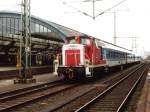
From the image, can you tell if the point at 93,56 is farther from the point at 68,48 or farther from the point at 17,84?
the point at 17,84

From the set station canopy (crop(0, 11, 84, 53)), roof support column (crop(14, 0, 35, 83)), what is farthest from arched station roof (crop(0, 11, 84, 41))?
roof support column (crop(14, 0, 35, 83))

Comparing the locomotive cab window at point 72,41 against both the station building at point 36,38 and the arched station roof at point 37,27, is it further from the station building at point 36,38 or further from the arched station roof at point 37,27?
the arched station roof at point 37,27

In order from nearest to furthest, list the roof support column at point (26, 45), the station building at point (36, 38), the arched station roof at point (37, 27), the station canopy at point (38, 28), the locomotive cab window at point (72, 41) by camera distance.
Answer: the roof support column at point (26, 45), the locomotive cab window at point (72, 41), the station building at point (36, 38), the station canopy at point (38, 28), the arched station roof at point (37, 27)

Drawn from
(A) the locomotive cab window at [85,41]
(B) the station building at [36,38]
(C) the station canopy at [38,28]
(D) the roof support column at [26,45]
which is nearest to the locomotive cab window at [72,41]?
(A) the locomotive cab window at [85,41]

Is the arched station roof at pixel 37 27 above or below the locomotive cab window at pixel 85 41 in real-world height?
above

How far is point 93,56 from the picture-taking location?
25547 mm

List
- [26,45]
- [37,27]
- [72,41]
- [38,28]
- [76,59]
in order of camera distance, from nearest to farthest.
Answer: [26,45]
[76,59]
[72,41]
[38,28]
[37,27]

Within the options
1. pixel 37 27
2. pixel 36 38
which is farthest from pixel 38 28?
pixel 36 38

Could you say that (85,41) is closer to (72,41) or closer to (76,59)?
(72,41)

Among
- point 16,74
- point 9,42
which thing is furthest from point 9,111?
point 9,42

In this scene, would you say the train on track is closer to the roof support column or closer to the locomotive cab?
the locomotive cab

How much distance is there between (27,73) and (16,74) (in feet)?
23.9

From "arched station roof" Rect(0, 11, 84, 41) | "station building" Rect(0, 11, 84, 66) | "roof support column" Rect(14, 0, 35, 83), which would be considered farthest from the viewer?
"arched station roof" Rect(0, 11, 84, 41)

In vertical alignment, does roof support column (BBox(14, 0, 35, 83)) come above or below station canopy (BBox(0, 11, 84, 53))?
below
